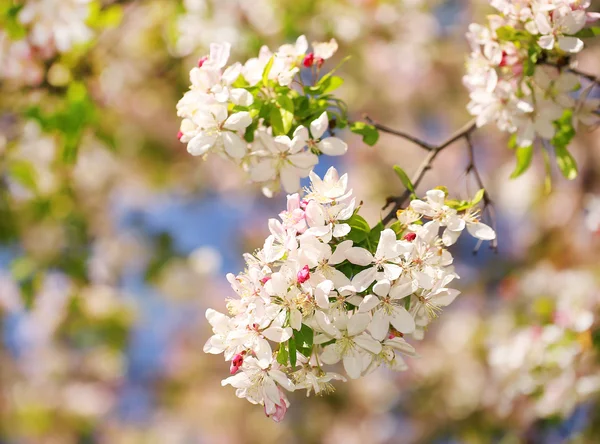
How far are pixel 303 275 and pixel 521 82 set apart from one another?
826mm

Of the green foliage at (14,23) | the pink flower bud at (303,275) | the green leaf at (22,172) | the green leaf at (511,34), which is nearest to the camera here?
the pink flower bud at (303,275)

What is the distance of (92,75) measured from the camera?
8.08ft

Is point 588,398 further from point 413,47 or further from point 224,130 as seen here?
point 413,47

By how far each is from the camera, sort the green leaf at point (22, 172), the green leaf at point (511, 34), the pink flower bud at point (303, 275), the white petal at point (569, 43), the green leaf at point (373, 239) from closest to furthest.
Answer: the pink flower bud at point (303, 275) < the green leaf at point (373, 239) < the white petal at point (569, 43) < the green leaf at point (511, 34) < the green leaf at point (22, 172)

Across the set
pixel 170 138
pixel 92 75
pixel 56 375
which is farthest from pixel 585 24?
pixel 56 375

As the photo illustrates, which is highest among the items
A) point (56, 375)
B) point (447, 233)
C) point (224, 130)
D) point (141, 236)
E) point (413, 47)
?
point (224, 130)

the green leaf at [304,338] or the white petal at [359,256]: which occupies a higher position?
the white petal at [359,256]

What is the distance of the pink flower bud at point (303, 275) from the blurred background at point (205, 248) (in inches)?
24.2

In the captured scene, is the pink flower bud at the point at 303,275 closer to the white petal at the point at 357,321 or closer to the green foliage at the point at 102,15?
the white petal at the point at 357,321

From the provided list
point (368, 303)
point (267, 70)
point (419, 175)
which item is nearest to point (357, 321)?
point (368, 303)

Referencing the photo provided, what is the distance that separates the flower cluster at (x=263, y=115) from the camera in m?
1.21

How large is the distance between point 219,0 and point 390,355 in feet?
7.69

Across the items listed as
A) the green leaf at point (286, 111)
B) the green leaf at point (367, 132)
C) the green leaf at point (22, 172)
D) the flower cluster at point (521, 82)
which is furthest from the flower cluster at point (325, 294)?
the green leaf at point (22, 172)

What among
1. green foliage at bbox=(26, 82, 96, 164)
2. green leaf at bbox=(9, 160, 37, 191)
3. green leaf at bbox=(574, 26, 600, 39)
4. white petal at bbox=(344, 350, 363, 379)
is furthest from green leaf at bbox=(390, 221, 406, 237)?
green leaf at bbox=(9, 160, 37, 191)
